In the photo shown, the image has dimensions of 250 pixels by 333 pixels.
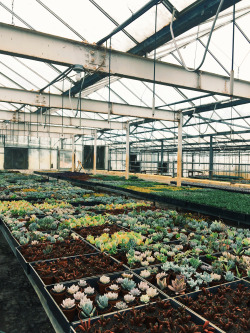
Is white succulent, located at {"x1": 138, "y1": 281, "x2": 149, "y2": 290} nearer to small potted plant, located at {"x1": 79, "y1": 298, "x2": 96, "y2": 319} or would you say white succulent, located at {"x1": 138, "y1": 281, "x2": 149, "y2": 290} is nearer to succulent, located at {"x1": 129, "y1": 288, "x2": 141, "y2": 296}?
succulent, located at {"x1": 129, "y1": 288, "x2": 141, "y2": 296}

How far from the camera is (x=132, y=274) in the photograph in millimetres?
2660

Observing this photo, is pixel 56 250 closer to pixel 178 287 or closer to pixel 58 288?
pixel 58 288

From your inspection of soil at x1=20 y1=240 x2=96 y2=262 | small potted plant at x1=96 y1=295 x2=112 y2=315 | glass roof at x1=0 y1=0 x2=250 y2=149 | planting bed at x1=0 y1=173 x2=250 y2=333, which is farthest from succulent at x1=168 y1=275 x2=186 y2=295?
glass roof at x1=0 y1=0 x2=250 y2=149

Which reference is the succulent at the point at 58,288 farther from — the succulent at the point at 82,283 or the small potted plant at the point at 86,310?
the small potted plant at the point at 86,310

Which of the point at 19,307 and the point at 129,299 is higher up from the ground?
the point at 129,299

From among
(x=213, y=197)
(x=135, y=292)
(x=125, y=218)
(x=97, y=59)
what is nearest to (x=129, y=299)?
(x=135, y=292)

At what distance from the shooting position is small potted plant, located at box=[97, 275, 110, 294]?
7.89 ft

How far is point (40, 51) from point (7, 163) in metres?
21.7

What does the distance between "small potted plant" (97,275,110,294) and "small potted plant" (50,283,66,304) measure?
316mm

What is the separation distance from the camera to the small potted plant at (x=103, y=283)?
7.89ft

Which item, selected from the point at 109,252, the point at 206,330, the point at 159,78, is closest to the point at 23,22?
the point at 159,78

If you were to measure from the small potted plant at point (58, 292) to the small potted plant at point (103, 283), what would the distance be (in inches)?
12.4

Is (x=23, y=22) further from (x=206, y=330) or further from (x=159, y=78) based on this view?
(x=206, y=330)

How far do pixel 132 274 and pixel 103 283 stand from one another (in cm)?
33
